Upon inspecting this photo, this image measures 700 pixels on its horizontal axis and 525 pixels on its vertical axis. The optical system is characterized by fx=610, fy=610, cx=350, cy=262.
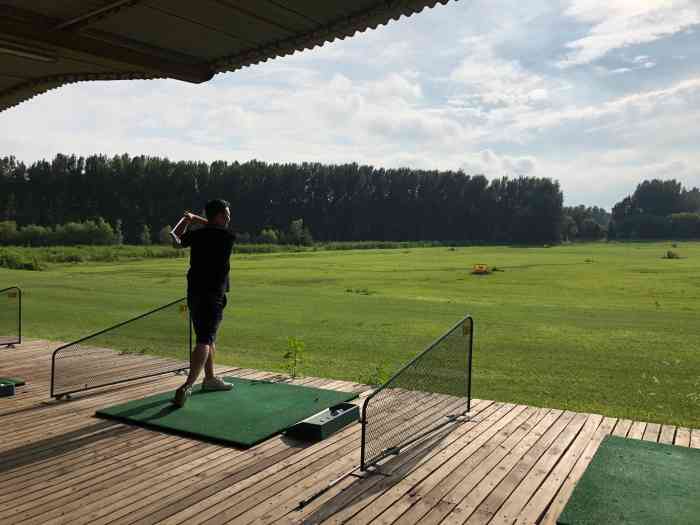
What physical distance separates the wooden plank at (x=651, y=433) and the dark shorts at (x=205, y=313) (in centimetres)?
412

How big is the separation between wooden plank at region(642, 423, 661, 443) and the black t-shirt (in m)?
4.20

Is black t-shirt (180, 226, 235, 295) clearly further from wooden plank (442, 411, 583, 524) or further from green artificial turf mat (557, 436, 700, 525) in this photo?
green artificial turf mat (557, 436, 700, 525)

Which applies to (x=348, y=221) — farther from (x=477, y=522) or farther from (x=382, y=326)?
(x=477, y=522)

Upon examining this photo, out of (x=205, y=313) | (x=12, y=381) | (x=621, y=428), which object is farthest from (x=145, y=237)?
(x=621, y=428)

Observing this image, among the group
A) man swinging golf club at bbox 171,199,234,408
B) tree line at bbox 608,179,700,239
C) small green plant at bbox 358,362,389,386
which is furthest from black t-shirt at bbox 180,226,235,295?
tree line at bbox 608,179,700,239

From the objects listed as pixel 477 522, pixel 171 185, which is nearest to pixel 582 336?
pixel 477 522

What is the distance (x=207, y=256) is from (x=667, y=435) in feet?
15.0

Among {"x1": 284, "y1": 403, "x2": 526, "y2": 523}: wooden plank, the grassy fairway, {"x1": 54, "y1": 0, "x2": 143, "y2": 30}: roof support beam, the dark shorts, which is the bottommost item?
the grassy fairway

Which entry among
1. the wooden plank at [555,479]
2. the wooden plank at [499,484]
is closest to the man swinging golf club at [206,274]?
the wooden plank at [499,484]

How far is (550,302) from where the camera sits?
80.5 feet

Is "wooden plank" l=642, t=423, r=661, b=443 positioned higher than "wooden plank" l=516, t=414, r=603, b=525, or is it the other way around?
"wooden plank" l=642, t=423, r=661, b=443

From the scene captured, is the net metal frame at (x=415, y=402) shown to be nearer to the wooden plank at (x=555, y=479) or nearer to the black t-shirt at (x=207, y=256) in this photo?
the wooden plank at (x=555, y=479)

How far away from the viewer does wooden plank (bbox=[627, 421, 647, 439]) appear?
18.0ft

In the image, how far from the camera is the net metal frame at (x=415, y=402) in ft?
15.4
